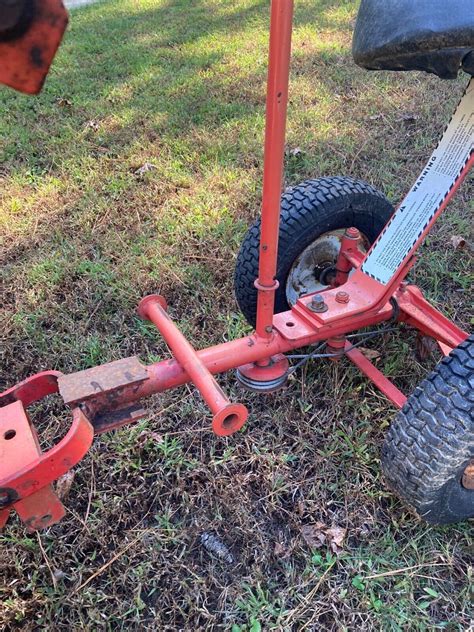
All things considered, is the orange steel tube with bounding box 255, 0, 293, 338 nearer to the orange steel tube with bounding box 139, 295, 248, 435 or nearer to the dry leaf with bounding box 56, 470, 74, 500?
the orange steel tube with bounding box 139, 295, 248, 435

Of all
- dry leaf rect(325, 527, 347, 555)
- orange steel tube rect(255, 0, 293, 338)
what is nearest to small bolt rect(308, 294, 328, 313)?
orange steel tube rect(255, 0, 293, 338)

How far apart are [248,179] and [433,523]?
2105 mm

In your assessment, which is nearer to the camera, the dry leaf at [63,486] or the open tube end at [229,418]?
the open tube end at [229,418]

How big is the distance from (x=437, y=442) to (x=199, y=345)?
109 cm

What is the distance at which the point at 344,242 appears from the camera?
201 centimetres

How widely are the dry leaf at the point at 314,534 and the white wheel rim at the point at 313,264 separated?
82cm

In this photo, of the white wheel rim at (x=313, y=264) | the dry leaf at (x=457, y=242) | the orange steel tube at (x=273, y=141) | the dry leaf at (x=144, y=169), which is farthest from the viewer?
the dry leaf at (x=144, y=169)

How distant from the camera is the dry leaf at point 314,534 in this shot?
168 cm

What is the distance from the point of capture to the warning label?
164cm

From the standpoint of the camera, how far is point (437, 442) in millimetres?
1455

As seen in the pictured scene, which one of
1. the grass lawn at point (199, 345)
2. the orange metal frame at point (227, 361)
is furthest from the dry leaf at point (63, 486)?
the orange metal frame at point (227, 361)

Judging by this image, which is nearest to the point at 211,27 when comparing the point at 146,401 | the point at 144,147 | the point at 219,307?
the point at 144,147

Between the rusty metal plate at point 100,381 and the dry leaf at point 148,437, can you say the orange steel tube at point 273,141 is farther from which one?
the dry leaf at point 148,437

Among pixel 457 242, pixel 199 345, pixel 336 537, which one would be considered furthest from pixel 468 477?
pixel 457 242
